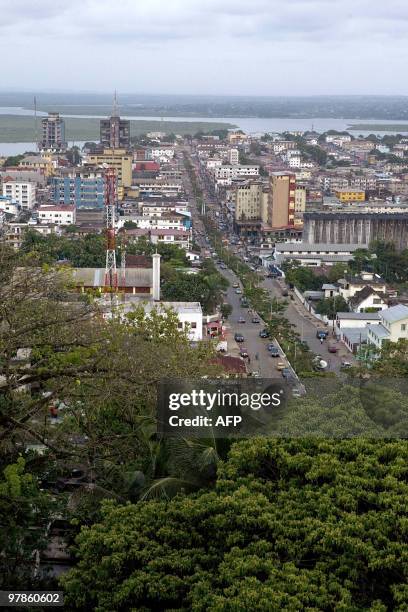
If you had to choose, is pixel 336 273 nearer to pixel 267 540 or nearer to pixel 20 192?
pixel 20 192

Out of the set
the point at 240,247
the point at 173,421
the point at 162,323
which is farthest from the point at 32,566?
the point at 240,247

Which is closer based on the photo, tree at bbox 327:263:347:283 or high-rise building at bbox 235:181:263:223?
tree at bbox 327:263:347:283


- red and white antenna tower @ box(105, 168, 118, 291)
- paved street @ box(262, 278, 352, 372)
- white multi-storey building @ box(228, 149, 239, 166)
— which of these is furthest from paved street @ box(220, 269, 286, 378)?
white multi-storey building @ box(228, 149, 239, 166)

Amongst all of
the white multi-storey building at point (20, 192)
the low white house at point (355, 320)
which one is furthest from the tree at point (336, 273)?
the white multi-storey building at point (20, 192)

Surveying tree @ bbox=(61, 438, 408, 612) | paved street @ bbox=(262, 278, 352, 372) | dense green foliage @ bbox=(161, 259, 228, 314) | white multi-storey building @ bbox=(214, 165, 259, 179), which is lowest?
paved street @ bbox=(262, 278, 352, 372)

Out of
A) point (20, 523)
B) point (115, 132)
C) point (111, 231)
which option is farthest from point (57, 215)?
point (20, 523)

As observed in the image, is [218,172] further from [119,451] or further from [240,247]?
[119,451]

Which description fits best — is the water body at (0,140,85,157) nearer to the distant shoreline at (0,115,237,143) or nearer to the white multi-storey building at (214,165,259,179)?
the distant shoreline at (0,115,237,143)
